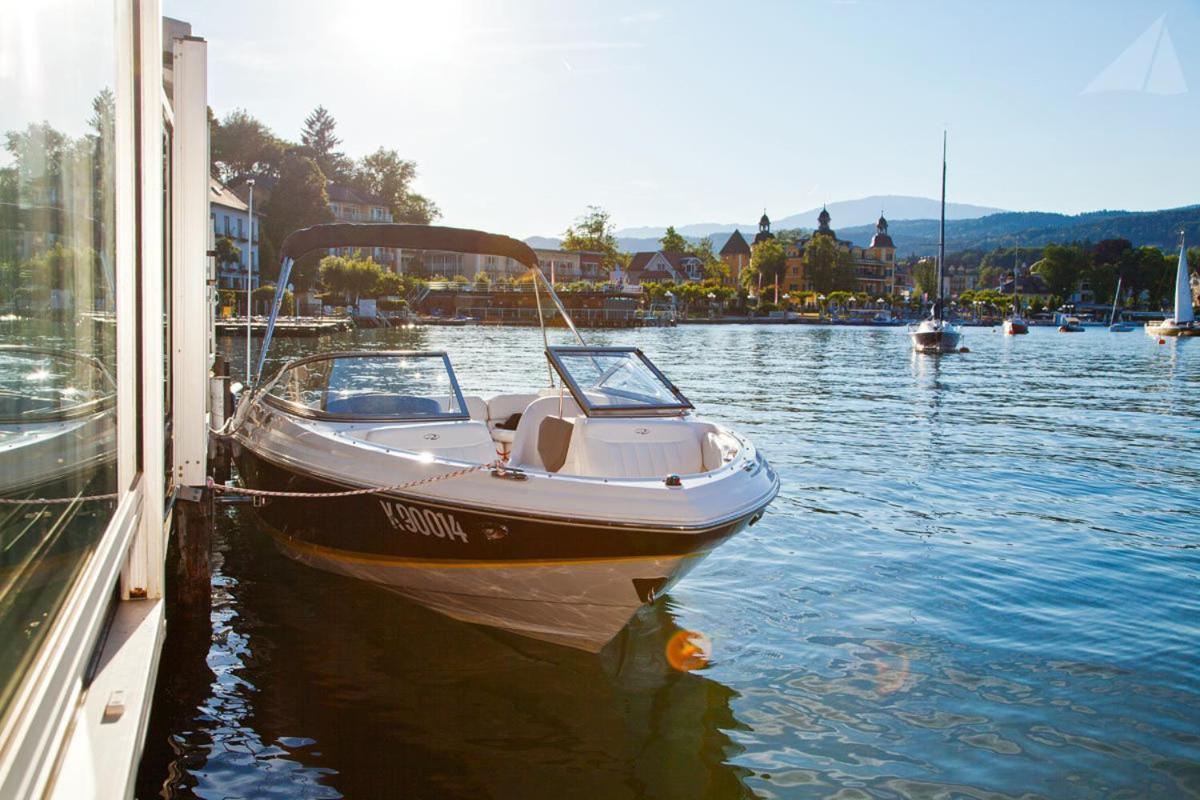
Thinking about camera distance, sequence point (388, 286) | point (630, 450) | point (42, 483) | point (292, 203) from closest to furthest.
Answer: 1. point (42, 483)
2. point (630, 450)
3. point (292, 203)
4. point (388, 286)

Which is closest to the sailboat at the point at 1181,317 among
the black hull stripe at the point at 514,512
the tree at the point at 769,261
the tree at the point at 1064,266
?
the tree at the point at 769,261

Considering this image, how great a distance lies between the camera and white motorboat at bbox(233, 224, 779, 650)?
624cm

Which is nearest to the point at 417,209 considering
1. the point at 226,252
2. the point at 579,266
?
the point at 579,266

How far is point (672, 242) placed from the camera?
16700cm

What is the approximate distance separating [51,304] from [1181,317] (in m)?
109

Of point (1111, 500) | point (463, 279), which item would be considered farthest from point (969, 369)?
point (463, 279)

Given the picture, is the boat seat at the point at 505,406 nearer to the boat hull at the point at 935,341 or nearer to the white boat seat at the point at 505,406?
the white boat seat at the point at 505,406

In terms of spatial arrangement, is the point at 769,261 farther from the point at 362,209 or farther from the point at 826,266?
the point at 362,209

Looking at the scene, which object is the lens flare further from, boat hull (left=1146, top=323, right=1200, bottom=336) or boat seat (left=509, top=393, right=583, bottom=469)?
boat hull (left=1146, top=323, right=1200, bottom=336)

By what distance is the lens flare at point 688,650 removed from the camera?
7.42 meters

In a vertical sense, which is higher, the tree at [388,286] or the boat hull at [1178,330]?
the tree at [388,286]

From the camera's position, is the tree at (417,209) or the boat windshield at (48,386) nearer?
the boat windshield at (48,386)

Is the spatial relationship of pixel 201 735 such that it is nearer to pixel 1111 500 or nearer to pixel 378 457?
pixel 378 457

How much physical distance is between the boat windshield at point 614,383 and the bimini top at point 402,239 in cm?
125
